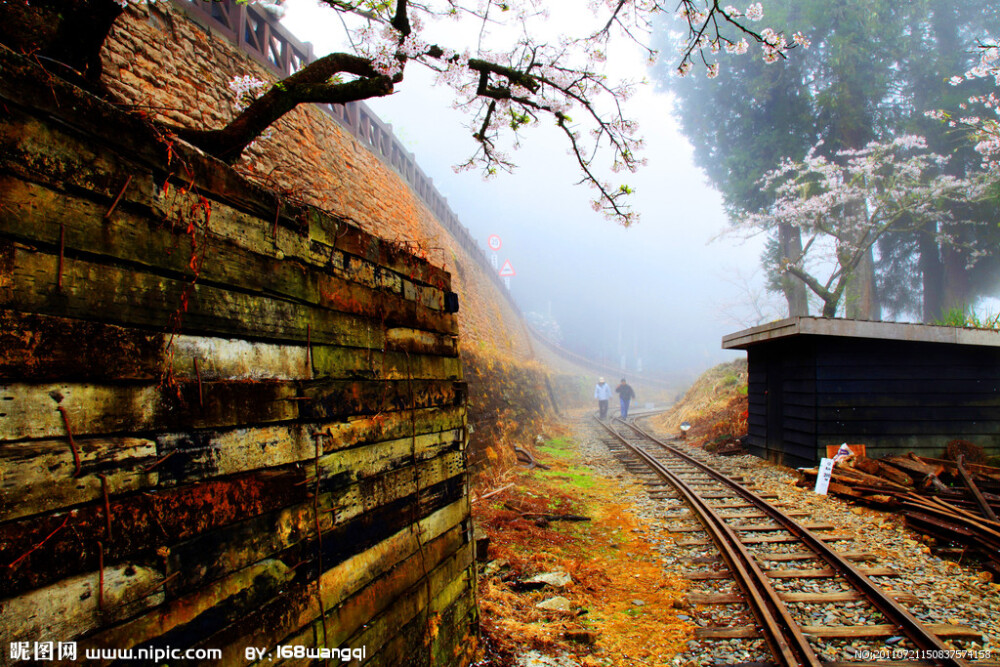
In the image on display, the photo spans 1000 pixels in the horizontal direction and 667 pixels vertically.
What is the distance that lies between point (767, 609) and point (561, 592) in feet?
6.51

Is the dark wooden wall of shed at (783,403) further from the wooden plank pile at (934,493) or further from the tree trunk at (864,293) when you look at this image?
the tree trunk at (864,293)

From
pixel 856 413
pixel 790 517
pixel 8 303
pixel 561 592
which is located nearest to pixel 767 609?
pixel 561 592

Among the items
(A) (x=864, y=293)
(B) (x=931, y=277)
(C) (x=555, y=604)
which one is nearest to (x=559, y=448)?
(C) (x=555, y=604)

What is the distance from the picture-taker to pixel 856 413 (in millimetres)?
9539

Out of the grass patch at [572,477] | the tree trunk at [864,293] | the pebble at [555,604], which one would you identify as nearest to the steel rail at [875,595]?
the pebble at [555,604]

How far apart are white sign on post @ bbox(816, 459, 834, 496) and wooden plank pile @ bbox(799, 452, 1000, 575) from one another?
0.12 m

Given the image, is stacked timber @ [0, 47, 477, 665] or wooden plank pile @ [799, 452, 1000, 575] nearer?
stacked timber @ [0, 47, 477, 665]

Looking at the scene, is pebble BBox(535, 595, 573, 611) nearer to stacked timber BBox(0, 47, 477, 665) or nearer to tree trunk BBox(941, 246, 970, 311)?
stacked timber BBox(0, 47, 477, 665)

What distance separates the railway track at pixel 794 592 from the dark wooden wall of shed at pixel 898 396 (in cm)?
341

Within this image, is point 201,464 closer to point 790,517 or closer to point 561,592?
point 561,592

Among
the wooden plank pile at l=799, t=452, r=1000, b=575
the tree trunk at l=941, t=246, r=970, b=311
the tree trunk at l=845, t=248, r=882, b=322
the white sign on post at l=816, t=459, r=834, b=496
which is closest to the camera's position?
the wooden plank pile at l=799, t=452, r=1000, b=575

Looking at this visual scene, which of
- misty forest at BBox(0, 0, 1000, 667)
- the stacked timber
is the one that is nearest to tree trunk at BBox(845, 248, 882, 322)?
misty forest at BBox(0, 0, 1000, 667)

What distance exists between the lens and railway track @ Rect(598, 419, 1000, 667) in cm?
348

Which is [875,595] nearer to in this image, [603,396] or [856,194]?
[603,396]
